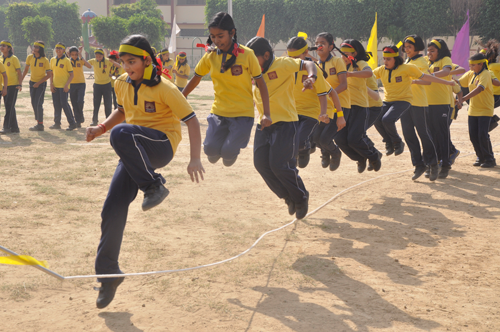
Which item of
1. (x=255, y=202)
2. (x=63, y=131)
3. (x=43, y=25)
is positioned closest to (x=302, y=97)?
(x=255, y=202)

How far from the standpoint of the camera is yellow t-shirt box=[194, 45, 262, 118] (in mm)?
5160

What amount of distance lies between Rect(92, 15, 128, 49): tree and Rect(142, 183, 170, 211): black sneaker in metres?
52.6

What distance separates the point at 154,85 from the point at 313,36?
5237cm

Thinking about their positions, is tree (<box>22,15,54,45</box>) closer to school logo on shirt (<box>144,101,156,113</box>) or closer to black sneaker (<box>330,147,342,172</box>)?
black sneaker (<box>330,147,342,172</box>)

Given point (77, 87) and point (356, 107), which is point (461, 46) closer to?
point (356, 107)

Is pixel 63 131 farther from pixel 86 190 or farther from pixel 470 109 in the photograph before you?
pixel 470 109

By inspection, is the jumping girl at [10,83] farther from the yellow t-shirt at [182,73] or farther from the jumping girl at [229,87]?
the jumping girl at [229,87]

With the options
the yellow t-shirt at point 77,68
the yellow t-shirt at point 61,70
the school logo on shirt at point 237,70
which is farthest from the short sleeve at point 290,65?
the yellow t-shirt at point 77,68

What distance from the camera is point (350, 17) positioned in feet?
162

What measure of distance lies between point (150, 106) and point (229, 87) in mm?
1452

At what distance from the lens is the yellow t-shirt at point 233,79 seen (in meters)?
5.16

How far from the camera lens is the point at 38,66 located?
42.7 ft

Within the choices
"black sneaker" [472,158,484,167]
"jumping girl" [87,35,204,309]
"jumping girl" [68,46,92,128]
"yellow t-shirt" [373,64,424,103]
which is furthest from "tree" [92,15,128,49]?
"jumping girl" [87,35,204,309]

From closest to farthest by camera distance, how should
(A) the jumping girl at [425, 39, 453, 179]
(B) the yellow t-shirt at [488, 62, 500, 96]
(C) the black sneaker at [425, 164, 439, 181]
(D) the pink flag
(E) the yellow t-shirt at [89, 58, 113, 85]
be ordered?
1. (C) the black sneaker at [425, 164, 439, 181]
2. (A) the jumping girl at [425, 39, 453, 179]
3. (B) the yellow t-shirt at [488, 62, 500, 96]
4. (E) the yellow t-shirt at [89, 58, 113, 85]
5. (D) the pink flag
